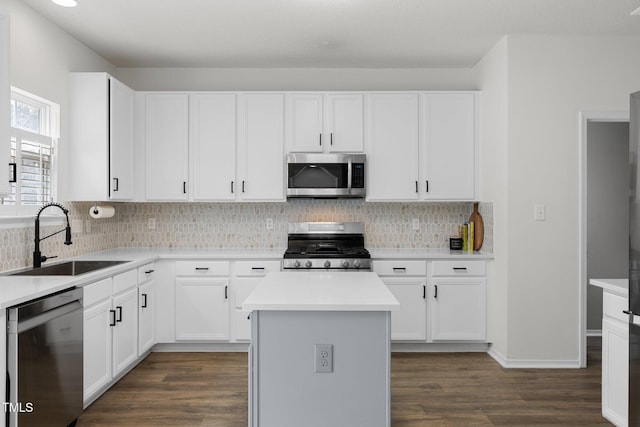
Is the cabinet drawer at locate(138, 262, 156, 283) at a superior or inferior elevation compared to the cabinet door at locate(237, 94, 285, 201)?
inferior

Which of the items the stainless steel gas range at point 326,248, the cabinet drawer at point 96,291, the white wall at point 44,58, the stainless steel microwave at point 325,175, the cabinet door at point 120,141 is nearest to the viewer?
the cabinet drawer at point 96,291

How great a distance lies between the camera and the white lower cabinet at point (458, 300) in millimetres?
4184

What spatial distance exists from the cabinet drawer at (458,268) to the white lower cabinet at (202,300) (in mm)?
1862

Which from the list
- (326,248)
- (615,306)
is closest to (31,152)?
(326,248)

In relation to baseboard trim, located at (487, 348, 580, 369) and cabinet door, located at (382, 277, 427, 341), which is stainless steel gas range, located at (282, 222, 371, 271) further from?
baseboard trim, located at (487, 348, 580, 369)

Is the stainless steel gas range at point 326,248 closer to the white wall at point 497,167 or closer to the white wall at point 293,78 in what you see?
the white wall at point 497,167

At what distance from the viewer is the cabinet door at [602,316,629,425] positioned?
2518mm

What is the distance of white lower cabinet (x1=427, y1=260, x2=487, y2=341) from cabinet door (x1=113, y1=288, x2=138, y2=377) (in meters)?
2.47

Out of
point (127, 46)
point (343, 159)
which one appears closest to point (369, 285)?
point (343, 159)

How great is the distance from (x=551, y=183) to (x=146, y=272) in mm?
3394

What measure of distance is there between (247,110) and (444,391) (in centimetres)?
291

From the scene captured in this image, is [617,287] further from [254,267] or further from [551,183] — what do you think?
[254,267]

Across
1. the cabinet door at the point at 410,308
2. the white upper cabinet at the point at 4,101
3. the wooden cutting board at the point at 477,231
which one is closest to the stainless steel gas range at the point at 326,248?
the cabinet door at the point at 410,308

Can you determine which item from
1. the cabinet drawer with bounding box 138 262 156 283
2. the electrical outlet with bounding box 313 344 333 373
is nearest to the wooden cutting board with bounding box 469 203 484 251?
the electrical outlet with bounding box 313 344 333 373
